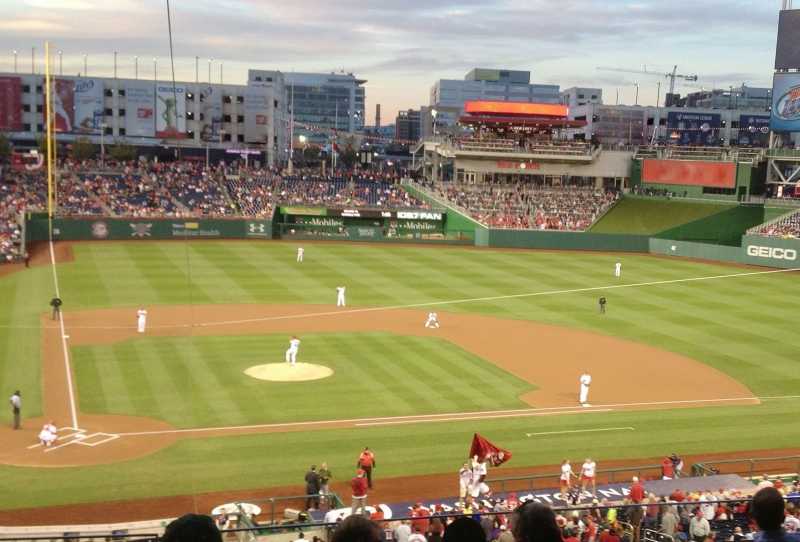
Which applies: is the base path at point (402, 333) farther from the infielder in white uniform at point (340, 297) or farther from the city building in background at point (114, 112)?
the city building in background at point (114, 112)

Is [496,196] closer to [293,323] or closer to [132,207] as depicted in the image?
[132,207]

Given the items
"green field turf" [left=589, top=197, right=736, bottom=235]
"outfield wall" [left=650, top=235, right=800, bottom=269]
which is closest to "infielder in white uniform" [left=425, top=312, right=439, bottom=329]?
"outfield wall" [left=650, top=235, right=800, bottom=269]

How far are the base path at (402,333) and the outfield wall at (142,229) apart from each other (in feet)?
85.8

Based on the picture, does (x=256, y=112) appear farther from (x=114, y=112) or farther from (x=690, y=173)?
(x=690, y=173)

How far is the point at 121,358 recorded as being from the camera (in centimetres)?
3030

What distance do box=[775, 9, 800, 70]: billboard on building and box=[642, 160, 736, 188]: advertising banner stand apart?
9968 mm

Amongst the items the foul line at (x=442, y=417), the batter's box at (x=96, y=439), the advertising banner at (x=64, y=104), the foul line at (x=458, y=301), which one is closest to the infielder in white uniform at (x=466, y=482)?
the foul line at (x=442, y=417)

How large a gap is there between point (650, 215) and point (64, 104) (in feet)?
212

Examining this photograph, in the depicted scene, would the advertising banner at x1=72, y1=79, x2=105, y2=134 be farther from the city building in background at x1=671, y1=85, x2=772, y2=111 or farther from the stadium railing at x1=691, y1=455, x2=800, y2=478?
the city building in background at x1=671, y1=85, x2=772, y2=111

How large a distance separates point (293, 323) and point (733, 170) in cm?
5340

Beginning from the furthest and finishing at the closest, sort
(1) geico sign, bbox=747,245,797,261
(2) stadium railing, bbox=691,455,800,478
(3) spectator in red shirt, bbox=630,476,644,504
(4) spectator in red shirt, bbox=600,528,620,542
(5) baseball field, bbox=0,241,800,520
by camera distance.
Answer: (1) geico sign, bbox=747,245,797,261 → (5) baseball field, bbox=0,241,800,520 → (2) stadium railing, bbox=691,455,800,478 → (3) spectator in red shirt, bbox=630,476,644,504 → (4) spectator in red shirt, bbox=600,528,620,542

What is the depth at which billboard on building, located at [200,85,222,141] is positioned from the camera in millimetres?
99125

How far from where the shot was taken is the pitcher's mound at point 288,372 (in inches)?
1118

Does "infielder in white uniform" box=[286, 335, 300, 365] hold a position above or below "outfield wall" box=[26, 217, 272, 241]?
below
